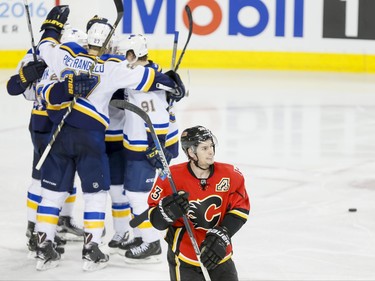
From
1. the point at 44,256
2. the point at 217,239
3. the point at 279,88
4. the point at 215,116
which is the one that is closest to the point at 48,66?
the point at 44,256

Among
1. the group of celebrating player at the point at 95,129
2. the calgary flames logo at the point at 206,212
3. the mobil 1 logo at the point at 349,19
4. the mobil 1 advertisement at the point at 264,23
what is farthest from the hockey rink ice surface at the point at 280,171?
the calgary flames logo at the point at 206,212

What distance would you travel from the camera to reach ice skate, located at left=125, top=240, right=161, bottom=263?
201 inches

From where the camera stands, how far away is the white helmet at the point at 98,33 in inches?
193

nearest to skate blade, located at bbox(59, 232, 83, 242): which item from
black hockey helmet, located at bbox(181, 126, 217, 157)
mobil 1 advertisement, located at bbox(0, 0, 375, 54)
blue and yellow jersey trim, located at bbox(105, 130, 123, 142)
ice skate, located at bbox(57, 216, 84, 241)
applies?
ice skate, located at bbox(57, 216, 84, 241)

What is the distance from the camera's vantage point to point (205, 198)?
3.67m

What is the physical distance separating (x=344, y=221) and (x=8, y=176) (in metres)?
2.50

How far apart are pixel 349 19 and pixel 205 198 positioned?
31.8ft

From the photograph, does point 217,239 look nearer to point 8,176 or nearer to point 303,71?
point 8,176

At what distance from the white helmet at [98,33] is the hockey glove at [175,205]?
1559 mm

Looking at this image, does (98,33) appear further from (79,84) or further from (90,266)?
(90,266)

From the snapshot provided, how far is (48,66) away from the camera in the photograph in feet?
16.7

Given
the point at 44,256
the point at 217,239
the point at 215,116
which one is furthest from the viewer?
the point at 215,116

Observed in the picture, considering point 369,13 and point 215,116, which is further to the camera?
point 369,13

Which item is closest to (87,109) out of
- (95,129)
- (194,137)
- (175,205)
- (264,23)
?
(95,129)
